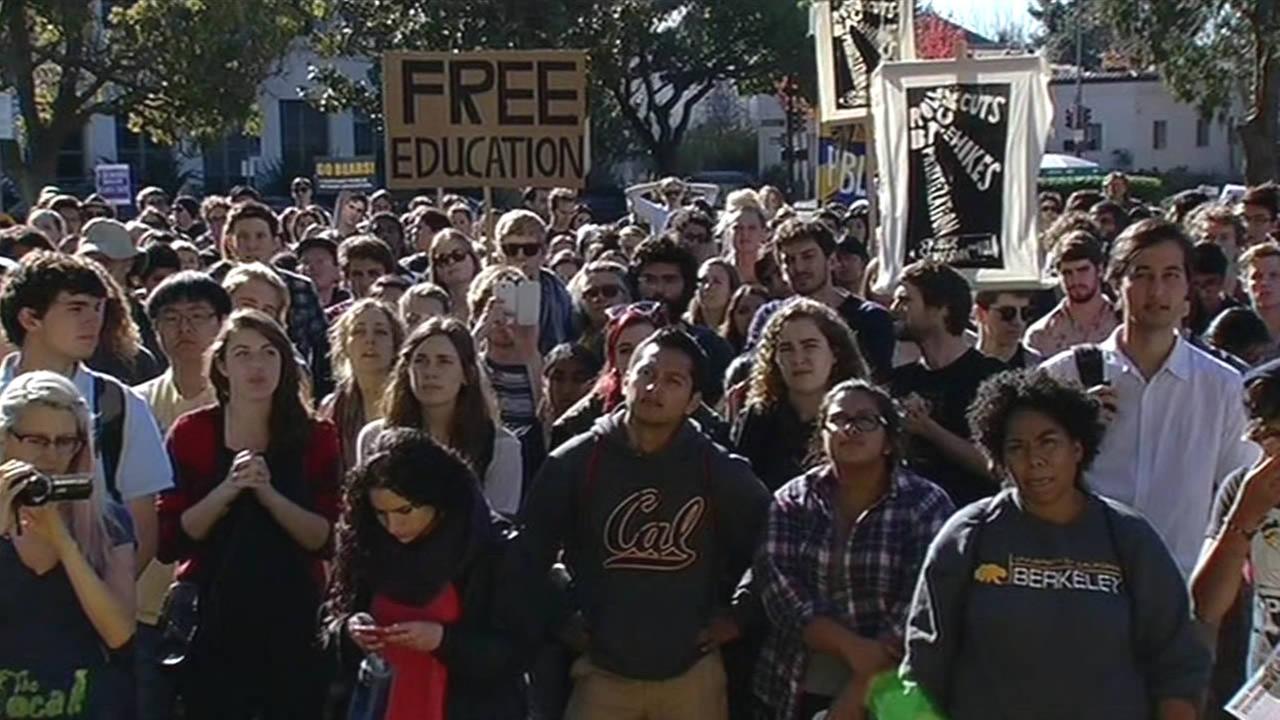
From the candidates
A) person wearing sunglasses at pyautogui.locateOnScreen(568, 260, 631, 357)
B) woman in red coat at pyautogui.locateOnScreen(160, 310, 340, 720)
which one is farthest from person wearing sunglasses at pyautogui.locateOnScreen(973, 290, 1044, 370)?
woman in red coat at pyautogui.locateOnScreen(160, 310, 340, 720)

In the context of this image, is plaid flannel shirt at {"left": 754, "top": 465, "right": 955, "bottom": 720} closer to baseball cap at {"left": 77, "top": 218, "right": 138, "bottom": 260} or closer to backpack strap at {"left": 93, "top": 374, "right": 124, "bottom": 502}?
backpack strap at {"left": 93, "top": 374, "right": 124, "bottom": 502}

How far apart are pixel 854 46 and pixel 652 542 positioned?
17.6 ft

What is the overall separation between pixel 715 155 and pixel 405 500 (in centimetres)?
5621

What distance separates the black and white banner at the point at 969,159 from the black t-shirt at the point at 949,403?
1.36 m

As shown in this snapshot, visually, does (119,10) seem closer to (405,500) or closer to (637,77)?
(637,77)

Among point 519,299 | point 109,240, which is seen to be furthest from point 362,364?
point 109,240

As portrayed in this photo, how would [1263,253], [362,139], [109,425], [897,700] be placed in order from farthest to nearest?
[362,139] → [1263,253] → [109,425] → [897,700]

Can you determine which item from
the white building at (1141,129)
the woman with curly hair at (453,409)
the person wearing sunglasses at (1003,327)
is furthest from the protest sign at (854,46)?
the white building at (1141,129)

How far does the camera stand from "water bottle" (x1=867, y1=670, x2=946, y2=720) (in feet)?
15.9

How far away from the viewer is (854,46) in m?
10.4

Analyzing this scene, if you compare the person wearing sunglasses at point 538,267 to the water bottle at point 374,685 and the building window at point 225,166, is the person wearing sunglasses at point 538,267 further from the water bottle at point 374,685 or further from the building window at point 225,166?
the building window at point 225,166

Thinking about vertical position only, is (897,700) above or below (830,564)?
below

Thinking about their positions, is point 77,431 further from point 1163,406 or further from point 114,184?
point 114,184

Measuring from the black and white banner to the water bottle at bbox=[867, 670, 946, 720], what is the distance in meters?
3.04
